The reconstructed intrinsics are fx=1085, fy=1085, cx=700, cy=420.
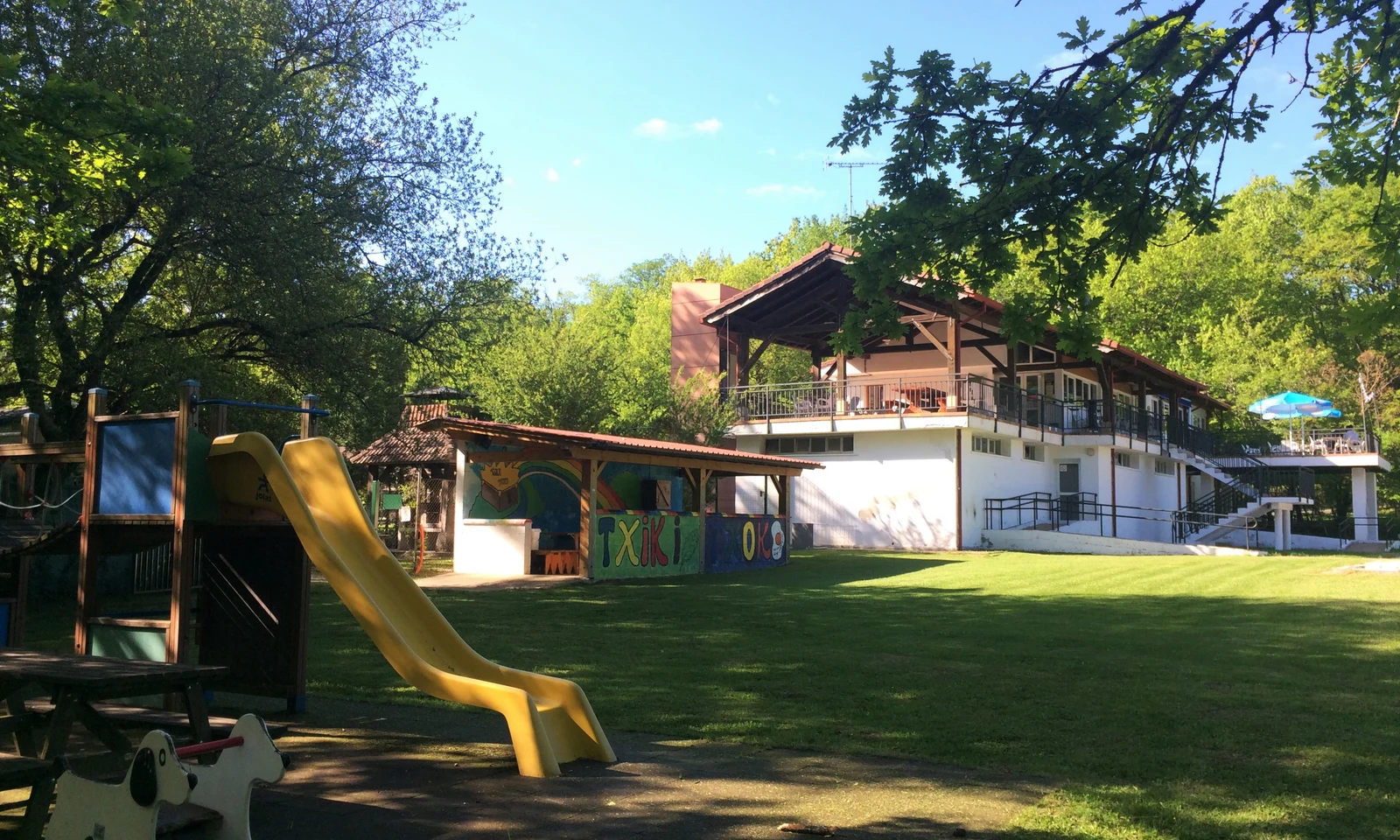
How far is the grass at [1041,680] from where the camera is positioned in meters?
5.72

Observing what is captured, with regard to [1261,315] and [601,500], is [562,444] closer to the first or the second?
[601,500]

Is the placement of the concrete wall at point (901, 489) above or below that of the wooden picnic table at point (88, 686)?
above

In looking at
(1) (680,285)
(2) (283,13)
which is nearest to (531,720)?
(2) (283,13)

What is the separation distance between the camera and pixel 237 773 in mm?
4270

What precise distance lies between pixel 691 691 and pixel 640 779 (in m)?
2.84

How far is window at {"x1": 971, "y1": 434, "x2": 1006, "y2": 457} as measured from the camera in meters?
33.0

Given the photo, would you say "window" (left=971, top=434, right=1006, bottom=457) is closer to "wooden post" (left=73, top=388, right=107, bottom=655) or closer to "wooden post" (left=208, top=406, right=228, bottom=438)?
"wooden post" (left=208, top=406, right=228, bottom=438)

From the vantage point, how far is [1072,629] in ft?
42.4

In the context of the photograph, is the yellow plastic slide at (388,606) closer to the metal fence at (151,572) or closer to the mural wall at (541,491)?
the metal fence at (151,572)

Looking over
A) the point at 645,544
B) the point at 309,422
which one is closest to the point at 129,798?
the point at 309,422

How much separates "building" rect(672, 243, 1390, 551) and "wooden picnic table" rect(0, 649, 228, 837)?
2531cm

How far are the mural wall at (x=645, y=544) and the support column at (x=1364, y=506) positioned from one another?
110ft

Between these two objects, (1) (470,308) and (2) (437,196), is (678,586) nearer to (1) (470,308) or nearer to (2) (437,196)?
(1) (470,308)

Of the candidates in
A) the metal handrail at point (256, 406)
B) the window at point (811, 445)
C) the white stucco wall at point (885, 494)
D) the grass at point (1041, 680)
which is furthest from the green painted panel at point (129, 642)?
the window at point (811, 445)
